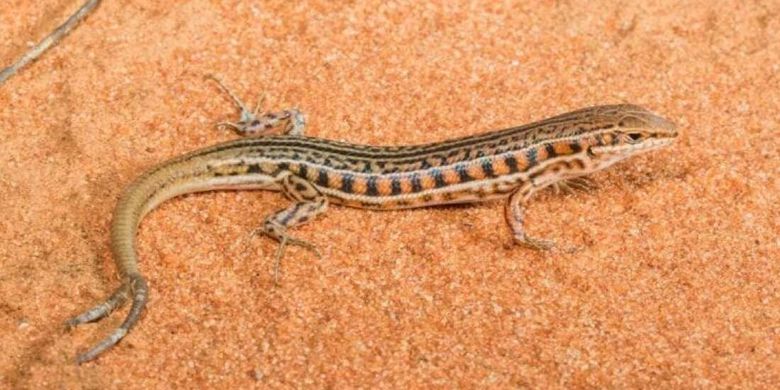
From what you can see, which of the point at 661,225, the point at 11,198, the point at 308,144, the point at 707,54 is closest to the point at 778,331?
the point at 661,225

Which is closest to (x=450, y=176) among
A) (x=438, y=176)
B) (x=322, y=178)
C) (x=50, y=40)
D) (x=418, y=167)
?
(x=438, y=176)

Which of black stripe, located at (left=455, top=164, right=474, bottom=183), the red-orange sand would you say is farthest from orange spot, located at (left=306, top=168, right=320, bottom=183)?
black stripe, located at (left=455, top=164, right=474, bottom=183)

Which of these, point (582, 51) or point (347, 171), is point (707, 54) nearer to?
point (582, 51)

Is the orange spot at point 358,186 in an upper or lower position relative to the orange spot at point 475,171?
lower

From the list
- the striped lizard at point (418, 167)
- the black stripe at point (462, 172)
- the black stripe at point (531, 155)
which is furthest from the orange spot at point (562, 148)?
the black stripe at point (462, 172)

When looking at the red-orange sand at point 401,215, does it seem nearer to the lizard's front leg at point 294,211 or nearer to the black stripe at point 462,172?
the lizard's front leg at point 294,211

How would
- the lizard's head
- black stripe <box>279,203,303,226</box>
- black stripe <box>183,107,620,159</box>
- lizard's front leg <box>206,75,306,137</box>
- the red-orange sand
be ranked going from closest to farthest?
1. the red-orange sand
2. the lizard's head
3. black stripe <box>279,203,303,226</box>
4. black stripe <box>183,107,620,159</box>
5. lizard's front leg <box>206,75,306,137</box>

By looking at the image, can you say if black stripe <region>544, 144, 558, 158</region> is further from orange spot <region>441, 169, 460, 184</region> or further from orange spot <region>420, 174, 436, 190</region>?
orange spot <region>420, 174, 436, 190</region>

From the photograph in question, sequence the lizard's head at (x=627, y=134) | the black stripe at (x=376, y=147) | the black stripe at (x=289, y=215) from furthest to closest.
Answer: the black stripe at (x=376, y=147) < the black stripe at (x=289, y=215) < the lizard's head at (x=627, y=134)
